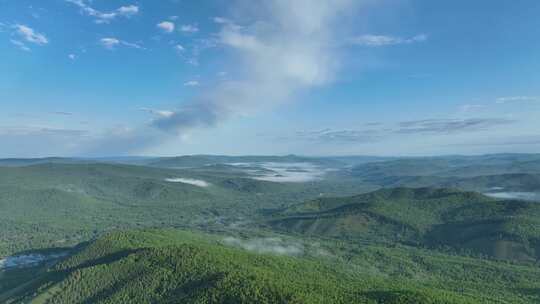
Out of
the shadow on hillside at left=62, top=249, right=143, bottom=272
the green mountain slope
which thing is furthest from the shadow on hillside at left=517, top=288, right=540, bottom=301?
the shadow on hillside at left=62, top=249, right=143, bottom=272

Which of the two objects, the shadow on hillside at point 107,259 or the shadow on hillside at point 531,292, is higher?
the shadow on hillside at point 107,259

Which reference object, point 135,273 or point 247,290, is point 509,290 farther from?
point 135,273

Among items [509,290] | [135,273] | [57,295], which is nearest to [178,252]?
[135,273]

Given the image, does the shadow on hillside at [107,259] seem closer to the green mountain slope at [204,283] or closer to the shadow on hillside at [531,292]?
the green mountain slope at [204,283]

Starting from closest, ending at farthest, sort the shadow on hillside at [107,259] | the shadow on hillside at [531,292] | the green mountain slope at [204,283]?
the green mountain slope at [204,283], the shadow on hillside at [531,292], the shadow on hillside at [107,259]

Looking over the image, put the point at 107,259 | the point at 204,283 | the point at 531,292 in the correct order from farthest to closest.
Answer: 1. the point at 107,259
2. the point at 531,292
3. the point at 204,283

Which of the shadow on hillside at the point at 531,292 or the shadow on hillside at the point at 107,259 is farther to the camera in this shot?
the shadow on hillside at the point at 107,259

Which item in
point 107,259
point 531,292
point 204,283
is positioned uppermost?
point 204,283

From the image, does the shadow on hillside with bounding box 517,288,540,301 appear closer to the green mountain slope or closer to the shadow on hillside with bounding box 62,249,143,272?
the green mountain slope

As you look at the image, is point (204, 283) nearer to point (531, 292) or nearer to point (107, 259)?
point (107, 259)

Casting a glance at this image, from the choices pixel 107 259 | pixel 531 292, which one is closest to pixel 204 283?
pixel 107 259

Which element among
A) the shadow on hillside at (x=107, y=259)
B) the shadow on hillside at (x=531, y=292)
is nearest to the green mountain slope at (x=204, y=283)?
the shadow on hillside at (x=107, y=259)
